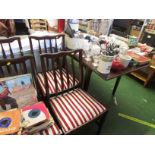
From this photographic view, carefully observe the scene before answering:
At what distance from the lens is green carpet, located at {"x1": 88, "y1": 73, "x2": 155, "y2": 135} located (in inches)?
60.0

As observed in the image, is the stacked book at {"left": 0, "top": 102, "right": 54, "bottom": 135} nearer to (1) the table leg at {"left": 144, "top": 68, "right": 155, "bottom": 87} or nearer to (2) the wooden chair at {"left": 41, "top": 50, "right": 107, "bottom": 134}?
(2) the wooden chair at {"left": 41, "top": 50, "right": 107, "bottom": 134}

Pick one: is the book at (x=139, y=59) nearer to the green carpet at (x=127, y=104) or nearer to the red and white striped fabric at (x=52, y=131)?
the green carpet at (x=127, y=104)

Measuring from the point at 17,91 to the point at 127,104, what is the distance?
58.9 inches

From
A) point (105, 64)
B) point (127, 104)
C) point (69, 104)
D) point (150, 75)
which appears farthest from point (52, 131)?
point (150, 75)

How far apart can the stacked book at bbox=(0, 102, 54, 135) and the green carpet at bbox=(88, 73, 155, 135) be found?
84 centimetres

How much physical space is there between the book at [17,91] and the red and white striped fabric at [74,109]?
225 millimetres

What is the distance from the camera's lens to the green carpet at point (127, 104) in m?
1.52

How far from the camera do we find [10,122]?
769 millimetres

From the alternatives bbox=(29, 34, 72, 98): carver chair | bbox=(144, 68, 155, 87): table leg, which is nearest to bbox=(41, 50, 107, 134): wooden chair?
bbox=(29, 34, 72, 98): carver chair

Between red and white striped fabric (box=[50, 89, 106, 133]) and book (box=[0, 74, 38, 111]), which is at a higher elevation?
book (box=[0, 74, 38, 111])
